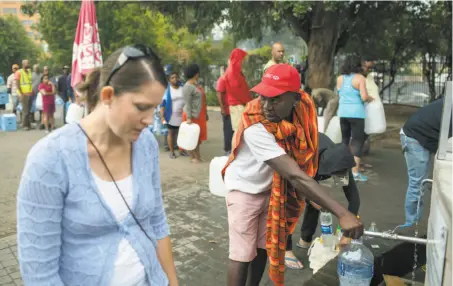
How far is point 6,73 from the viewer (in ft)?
132

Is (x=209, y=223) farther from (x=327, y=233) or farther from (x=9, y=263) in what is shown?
(x=9, y=263)

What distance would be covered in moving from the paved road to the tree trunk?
3.37m

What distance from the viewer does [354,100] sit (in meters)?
6.62

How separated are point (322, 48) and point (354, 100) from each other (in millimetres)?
5785

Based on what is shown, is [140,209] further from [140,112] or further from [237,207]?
[237,207]

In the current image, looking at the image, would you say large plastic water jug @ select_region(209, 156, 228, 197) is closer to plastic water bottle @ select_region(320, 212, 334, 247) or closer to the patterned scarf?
plastic water bottle @ select_region(320, 212, 334, 247)

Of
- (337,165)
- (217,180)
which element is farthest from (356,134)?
(337,165)

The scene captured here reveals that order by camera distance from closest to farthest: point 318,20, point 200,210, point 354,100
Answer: point 200,210, point 354,100, point 318,20

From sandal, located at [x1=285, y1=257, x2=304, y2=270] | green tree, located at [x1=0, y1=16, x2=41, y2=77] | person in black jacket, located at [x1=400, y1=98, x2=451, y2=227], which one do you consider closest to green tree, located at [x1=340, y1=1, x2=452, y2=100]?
person in black jacket, located at [x1=400, y1=98, x2=451, y2=227]

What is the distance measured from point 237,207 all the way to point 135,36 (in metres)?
27.0

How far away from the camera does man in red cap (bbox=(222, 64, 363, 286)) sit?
8.85 feet

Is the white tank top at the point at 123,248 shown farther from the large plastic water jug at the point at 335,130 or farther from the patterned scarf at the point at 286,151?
the large plastic water jug at the point at 335,130

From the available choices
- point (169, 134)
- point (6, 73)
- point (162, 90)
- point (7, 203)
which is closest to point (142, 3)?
point (169, 134)

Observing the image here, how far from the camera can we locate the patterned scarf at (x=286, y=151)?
2803mm
